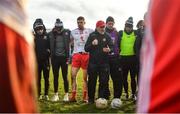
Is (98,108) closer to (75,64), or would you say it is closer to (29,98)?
(75,64)

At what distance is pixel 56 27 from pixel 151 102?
468 inches

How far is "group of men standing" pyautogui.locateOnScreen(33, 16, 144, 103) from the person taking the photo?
496 inches

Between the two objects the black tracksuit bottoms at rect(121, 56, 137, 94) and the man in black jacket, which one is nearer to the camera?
the man in black jacket

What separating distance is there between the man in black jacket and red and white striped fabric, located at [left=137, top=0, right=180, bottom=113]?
10429 mm

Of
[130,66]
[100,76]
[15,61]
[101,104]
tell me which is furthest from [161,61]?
[130,66]

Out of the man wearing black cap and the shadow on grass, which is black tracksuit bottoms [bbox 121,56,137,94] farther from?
the man wearing black cap

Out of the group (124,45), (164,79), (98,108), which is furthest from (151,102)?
(124,45)

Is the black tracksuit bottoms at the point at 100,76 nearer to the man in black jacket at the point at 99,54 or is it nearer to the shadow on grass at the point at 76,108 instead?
the man in black jacket at the point at 99,54

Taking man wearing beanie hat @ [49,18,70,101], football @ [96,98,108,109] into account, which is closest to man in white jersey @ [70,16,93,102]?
man wearing beanie hat @ [49,18,70,101]

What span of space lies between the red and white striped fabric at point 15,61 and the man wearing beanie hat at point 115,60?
11.0 metres

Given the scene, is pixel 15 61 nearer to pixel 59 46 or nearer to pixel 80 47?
pixel 80 47

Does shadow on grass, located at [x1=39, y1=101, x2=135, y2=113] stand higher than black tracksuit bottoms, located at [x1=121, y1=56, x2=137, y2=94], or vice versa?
black tracksuit bottoms, located at [x1=121, y1=56, x2=137, y2=94]

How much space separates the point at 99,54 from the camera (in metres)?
12.5

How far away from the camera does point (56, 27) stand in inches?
539
